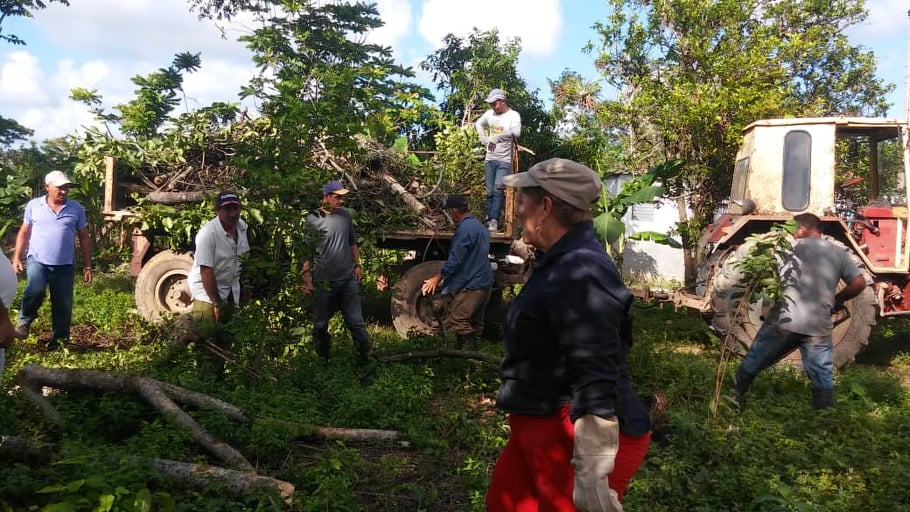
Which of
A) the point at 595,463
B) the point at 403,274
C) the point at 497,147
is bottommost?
the point at 595,463

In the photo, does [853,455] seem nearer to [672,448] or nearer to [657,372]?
[672,448]

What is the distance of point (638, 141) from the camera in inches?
591

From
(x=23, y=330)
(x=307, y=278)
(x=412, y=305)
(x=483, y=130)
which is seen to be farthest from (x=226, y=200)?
(x=483, y=130)

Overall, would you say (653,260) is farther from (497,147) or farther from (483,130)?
(497,147)

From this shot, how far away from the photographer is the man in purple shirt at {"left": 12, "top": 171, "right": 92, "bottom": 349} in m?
6.46

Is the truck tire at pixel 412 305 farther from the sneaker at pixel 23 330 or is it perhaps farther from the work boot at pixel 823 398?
the work boot at pixel 823 398

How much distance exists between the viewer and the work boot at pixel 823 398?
213 inches

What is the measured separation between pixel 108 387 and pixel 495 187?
4979 mm

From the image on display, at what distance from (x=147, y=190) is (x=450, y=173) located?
12.6ft

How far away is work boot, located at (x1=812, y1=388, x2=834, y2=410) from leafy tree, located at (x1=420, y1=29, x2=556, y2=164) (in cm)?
1117

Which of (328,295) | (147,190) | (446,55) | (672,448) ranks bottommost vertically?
(672,448)

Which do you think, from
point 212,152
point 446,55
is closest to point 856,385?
point 212,152

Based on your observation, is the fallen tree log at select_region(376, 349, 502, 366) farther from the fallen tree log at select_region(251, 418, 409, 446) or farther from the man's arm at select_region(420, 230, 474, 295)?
the fallen tree log at select_region(251, 418, 409, 446)

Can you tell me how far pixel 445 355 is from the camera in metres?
6.19
